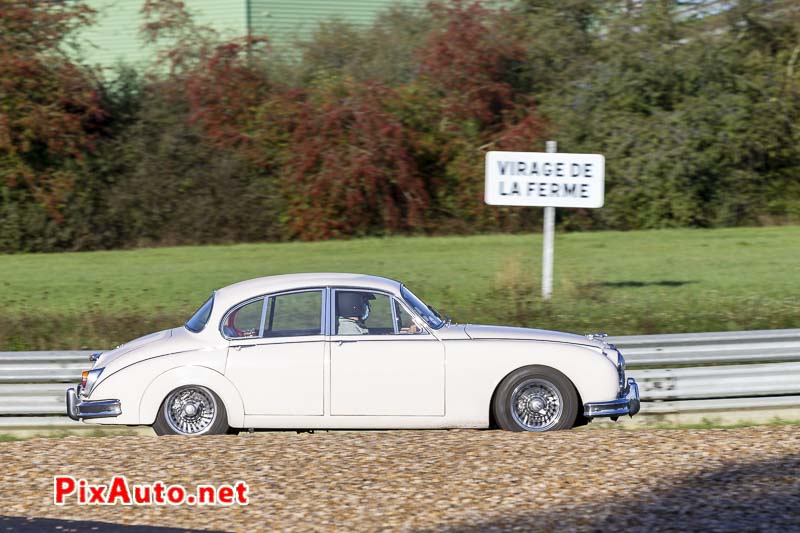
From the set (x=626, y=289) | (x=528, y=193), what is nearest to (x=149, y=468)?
(x=528, y=193)

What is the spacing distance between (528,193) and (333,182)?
9400 millimetres

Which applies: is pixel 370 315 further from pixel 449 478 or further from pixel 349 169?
pixel 349 169

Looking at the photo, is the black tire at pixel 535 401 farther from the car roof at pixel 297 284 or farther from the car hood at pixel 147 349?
the car hood at pixel 147 349

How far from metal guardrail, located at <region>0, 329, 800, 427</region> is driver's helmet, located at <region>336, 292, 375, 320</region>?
2.54 meters

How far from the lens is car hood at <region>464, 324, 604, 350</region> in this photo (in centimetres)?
870

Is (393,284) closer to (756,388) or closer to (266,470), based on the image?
(266,470)

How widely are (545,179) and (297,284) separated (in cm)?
704

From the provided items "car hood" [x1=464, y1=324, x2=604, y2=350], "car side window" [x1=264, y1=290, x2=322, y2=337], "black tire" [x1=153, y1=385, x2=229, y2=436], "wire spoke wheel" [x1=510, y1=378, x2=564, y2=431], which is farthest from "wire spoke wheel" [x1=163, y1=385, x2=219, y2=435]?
"wire spoke wheel" [x1=510, y1=378, x2=564, y2=431]

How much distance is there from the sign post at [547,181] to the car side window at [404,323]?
6491mm

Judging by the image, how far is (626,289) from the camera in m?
16.2

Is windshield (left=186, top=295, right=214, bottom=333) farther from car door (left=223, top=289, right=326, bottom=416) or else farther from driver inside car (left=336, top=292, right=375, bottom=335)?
driver inside car (left=336, top=292, right=375, bottom=335)

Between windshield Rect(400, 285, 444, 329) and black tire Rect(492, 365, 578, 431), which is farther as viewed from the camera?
windshield Rect(400, 285, 444, 329)

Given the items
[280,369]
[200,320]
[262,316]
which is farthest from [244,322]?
[280,369]

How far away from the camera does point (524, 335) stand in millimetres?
8766
